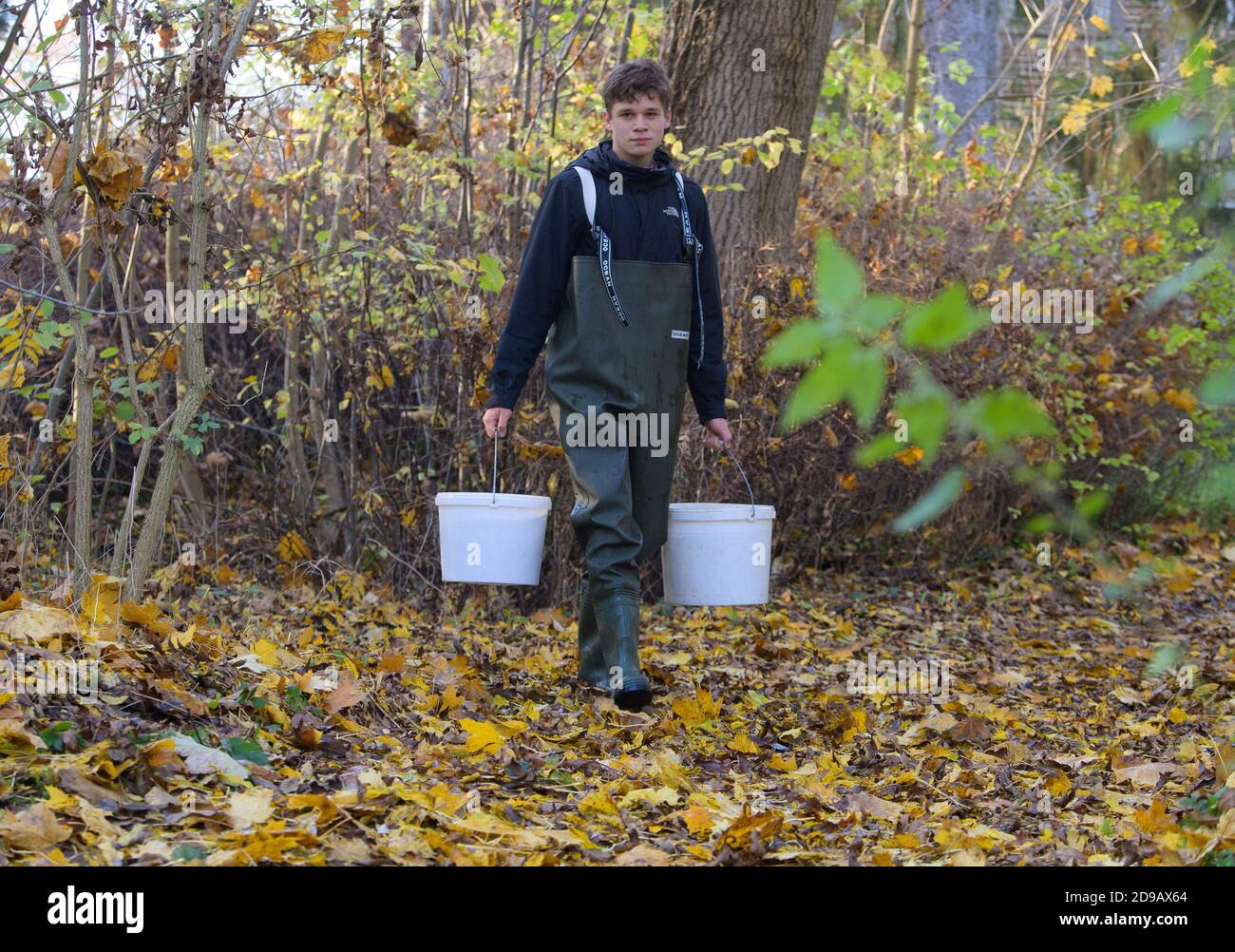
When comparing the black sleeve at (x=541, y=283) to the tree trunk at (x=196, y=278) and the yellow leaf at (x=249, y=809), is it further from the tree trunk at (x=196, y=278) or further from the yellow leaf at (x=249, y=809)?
the yellow leaf at (x=249, y=809)

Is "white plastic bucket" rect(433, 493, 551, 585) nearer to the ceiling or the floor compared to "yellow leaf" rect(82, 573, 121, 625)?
nearer to the ceiling

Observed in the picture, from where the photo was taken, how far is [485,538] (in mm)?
4301

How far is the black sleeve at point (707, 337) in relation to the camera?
14.4 feet

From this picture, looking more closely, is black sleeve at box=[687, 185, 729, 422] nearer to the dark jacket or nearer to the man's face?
the dark jacket

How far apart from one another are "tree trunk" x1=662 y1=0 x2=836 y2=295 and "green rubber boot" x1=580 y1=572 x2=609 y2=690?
2.47m

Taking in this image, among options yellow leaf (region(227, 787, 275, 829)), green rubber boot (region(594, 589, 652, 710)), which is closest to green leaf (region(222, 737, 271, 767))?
yellow leaf (region(227, 787, 275, 829))

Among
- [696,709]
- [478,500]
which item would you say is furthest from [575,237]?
[696,709]

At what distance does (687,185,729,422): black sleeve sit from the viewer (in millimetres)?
4395

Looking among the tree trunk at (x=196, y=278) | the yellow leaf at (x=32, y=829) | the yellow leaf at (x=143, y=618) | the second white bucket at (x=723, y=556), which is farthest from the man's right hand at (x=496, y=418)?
the yellow leaf at (x=32, y=829)

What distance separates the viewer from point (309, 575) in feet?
19.4

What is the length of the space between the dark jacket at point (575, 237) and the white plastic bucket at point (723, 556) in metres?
0.74

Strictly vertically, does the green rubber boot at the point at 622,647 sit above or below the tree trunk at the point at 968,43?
below
